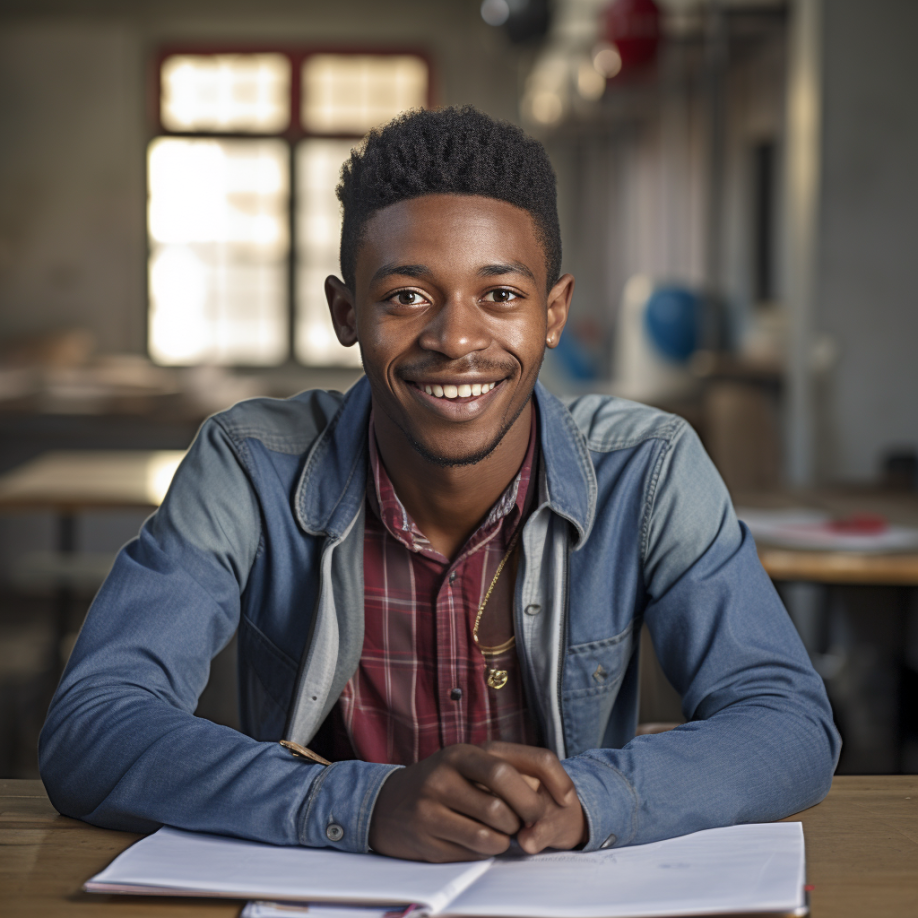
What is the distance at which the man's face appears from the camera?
1026 millimetres

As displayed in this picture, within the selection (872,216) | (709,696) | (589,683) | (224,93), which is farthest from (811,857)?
(224,93)

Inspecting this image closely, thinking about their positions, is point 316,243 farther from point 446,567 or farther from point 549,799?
point 549,799

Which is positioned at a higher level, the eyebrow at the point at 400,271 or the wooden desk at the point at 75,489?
the eyebrow at the point at 400,271

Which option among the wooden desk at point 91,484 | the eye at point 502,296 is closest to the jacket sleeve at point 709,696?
the eye at point 502,296

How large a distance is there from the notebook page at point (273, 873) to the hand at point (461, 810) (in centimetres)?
1

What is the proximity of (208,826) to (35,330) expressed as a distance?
7.21m

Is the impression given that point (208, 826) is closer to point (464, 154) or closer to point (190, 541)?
point (190, 541)

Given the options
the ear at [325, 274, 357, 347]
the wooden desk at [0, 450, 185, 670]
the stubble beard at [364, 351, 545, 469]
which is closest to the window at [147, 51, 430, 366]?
the wooden desk at [0, 450, 185, 670]

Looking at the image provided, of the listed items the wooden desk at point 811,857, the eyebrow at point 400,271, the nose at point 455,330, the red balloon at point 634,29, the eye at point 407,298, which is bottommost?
the wooden desk at point 811,857

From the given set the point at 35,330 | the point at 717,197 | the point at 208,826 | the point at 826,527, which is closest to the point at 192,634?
the point at 208,826

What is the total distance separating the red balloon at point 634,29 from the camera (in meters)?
4.46

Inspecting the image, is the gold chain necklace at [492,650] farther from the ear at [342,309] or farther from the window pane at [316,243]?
the window pane at [316,243]

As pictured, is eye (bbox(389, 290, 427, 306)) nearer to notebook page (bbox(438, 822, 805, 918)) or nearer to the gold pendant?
the gold pendant

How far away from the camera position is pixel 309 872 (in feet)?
2.52
